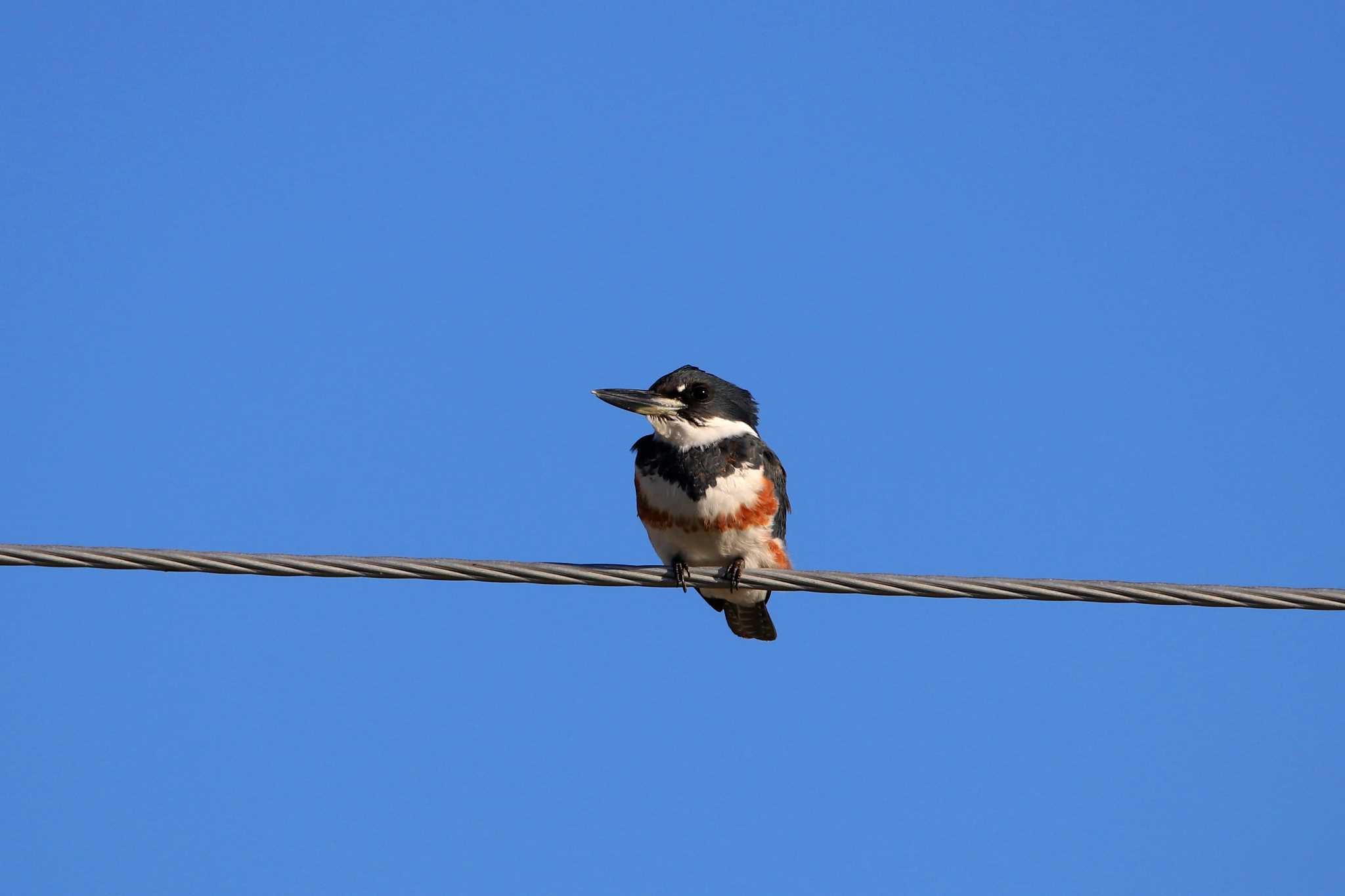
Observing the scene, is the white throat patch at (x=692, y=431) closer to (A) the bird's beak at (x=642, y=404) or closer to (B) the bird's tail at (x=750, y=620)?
(A) the bird's beak at (x=642, y=404)

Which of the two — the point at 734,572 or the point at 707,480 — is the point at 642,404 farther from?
the point at 734,572

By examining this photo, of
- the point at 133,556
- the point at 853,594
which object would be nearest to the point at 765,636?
the point at 853,594

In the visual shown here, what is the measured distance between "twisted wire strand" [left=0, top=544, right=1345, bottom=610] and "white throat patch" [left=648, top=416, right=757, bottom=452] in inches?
71.4

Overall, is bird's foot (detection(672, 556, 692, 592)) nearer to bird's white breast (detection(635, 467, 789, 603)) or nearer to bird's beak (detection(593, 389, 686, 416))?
bird's white breast (detection(635, 467, 789, 603))

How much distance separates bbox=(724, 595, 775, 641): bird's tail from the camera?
21.2 feet

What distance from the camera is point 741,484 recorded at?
588cm

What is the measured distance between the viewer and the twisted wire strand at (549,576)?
12.9 feet

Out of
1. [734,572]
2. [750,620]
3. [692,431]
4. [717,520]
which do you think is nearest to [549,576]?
[734,572]

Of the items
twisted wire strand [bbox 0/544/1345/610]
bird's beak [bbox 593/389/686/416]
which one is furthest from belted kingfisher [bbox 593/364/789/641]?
twisted wire strand [bbox 0/544/1345/610]

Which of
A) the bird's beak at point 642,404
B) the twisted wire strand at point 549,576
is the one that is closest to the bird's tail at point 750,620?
the bird's beak at point 642,404

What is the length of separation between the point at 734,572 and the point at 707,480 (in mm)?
611

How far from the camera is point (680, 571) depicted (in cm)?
546

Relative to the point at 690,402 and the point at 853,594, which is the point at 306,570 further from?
the point at 690,402

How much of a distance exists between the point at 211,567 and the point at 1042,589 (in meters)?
2.33
